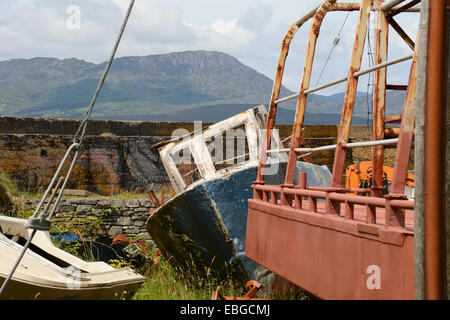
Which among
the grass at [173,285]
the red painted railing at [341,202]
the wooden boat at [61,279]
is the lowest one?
the grass at [173,285]

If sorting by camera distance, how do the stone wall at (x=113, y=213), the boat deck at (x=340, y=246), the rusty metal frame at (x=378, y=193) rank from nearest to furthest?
the rusty metal frame at (x=378, y=193)
the boat deck at (x=340, y=246)
the stone wall at (x=113, y=213)

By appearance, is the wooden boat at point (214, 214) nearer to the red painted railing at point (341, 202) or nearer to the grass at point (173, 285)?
the grass at point (173, 285)

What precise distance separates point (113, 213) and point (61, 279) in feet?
22.0

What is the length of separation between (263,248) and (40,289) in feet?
7.22

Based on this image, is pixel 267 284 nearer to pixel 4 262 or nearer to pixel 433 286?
pixel 4 262

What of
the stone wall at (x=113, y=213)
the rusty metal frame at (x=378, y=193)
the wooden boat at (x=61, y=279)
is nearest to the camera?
the rusty metal frame at (x=378, y=193)

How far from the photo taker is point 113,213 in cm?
1209

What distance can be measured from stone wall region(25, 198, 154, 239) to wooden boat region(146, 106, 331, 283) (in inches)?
200

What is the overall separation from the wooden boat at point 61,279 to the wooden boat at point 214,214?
0.89m

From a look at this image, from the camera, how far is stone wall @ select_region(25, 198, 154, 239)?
39.3ft

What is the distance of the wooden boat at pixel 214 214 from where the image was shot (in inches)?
244

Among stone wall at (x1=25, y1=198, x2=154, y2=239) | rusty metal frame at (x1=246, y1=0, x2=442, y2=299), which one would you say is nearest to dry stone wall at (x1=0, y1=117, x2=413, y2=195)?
stone wall at (x1=25, y1=198, x2=154, y2=239)

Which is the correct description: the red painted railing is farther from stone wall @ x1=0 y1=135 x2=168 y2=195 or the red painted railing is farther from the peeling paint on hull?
stone wall @ x1=0 y1=135 x2=168 y2=195

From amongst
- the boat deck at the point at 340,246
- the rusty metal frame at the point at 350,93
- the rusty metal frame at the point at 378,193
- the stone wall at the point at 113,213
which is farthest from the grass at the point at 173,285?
the rusty metal frame at the point at 350,93
